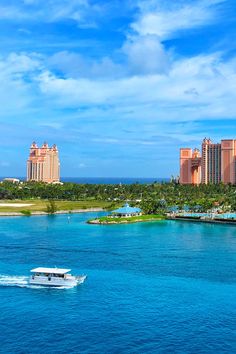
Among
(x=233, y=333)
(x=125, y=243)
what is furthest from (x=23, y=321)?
(x=125, y=243)

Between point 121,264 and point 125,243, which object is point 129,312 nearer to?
point 121,264

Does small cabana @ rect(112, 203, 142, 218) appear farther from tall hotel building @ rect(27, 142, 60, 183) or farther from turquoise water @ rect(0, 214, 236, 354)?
tall hotel building @ rect(27, 142, 60, 183)

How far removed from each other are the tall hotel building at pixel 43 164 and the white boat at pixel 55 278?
372 ft

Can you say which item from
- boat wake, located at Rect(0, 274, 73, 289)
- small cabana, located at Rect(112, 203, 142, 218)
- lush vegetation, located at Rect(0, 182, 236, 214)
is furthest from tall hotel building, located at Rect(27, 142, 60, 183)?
boat wake, located at Rect(0, 274, 73, 289)

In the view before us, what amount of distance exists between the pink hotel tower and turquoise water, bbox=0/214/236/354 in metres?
65.2

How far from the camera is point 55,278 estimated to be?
26.0m

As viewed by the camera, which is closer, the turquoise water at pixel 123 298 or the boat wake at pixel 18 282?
the turquoise water at pixel 123 298

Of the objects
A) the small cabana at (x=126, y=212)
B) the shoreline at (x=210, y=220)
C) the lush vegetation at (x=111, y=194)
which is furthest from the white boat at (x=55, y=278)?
the lush vegetation at (x=111, y=194)

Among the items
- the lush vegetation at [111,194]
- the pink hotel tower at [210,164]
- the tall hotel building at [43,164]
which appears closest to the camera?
the lush vegetation at [111,194]

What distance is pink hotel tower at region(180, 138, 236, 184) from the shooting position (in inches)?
4114

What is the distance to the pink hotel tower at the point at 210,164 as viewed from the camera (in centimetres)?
10450

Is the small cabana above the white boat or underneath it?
above

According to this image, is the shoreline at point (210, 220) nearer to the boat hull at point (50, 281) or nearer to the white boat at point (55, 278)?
the white boat at point (55, 278)

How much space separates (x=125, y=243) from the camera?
39.1m
